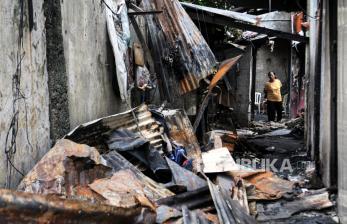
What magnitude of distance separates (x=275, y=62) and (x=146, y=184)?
57.8 ft

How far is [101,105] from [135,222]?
3184 mm

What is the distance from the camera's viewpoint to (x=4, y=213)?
3.02 m

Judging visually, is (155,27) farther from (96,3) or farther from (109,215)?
(109,215)

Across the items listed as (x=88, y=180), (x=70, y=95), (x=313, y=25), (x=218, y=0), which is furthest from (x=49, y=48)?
(x=218, y=0)

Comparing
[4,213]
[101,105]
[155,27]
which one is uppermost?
[155,27]

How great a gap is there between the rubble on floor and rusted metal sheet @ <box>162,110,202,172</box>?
0.6 inches

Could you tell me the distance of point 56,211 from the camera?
10.9 feet

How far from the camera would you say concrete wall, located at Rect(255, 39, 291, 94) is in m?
21.1

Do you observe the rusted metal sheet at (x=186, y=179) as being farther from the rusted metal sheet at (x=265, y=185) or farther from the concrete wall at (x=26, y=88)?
the concrete wall at (x=26, y=88)

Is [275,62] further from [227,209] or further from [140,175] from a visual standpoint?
[227,209]

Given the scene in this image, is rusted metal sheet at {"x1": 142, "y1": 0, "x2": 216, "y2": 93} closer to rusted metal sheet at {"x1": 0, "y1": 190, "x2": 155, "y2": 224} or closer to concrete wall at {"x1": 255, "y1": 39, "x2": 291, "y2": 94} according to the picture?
rusted metal sheet at {"x1": 0, "y1": 190, "x2": 155, "y2": 224}

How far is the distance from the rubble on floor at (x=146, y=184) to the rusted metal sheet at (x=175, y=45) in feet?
3.71

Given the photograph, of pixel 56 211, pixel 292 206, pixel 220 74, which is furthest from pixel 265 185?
pixel 56 211

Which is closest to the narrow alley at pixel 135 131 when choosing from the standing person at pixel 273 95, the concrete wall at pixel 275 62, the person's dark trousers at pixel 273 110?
the standing person at pixel 273 95
